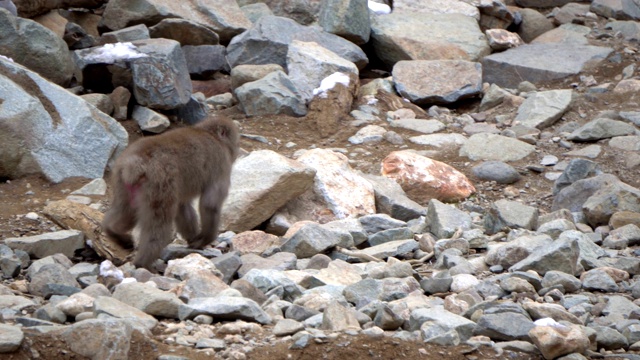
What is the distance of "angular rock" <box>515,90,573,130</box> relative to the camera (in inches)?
490

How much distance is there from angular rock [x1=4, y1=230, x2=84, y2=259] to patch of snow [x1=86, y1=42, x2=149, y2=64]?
171 inches

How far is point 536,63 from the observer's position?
1424 cm

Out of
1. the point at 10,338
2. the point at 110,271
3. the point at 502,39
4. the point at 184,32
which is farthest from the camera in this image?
the point at 502,39

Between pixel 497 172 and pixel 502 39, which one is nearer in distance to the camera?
pixel 497 172

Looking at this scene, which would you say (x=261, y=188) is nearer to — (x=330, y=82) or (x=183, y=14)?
(x=330, y=82)

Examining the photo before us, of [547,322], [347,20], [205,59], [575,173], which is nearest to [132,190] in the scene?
[547,322]

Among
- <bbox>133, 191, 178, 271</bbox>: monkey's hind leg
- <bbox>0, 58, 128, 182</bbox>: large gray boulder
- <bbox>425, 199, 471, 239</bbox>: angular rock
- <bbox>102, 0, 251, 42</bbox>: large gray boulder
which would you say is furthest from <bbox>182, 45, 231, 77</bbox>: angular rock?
<bbox>133, 191, 178, 271</bbox>: monkey's hind leg

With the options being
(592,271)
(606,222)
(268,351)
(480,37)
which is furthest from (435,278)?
(480,37)

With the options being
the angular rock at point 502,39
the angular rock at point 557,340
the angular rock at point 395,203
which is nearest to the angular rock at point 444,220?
the angular rock at point 395,203

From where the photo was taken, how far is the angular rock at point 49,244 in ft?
23.6

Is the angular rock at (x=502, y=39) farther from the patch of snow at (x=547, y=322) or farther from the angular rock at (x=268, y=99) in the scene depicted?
the patch of snow at (x=547, y=322)

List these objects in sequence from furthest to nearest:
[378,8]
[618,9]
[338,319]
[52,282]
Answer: [618,9], [378,8], [52,282], [338,319]

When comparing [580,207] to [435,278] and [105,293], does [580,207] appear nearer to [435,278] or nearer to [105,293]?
[435,278]

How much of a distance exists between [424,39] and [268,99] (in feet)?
10.6
